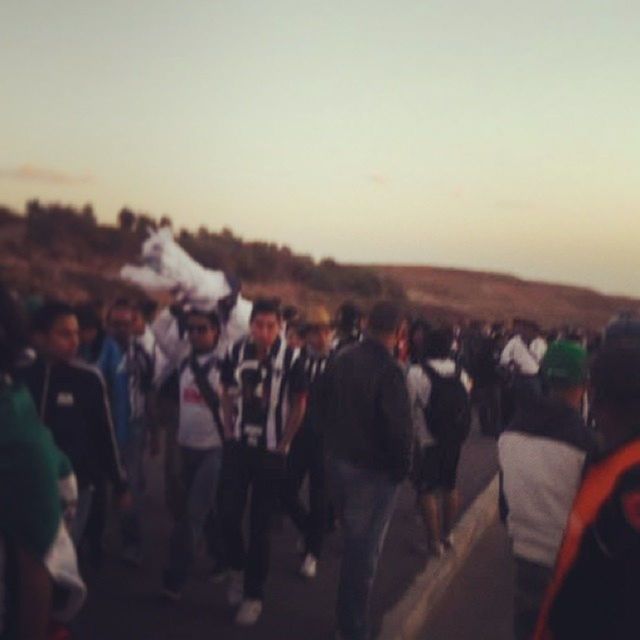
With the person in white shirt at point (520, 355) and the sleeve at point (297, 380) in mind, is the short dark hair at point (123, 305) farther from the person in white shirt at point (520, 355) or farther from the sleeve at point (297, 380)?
the person in white shirt at point (520, 355)

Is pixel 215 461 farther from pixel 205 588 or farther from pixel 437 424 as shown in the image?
pixel 437 424

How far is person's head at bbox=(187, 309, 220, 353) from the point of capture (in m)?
7.76

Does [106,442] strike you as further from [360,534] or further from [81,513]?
[360,534]

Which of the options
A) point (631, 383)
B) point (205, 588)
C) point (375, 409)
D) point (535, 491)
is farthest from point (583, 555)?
point (205, 588)

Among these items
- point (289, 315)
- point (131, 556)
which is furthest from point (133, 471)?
point (289, 315)

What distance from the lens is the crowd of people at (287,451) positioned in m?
3.22

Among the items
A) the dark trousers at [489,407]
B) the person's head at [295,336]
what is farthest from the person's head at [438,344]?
the dark trousers at [489,407]

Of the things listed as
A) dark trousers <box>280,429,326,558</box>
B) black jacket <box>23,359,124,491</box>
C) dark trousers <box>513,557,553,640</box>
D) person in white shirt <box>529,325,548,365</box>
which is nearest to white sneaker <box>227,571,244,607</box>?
dark trousers <box>280,429,326,558</box>

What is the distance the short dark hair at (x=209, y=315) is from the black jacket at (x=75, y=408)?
1762 mm

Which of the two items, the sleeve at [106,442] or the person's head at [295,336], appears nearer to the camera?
the sleeve at [106,442]

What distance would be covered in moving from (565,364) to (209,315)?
11.8ft

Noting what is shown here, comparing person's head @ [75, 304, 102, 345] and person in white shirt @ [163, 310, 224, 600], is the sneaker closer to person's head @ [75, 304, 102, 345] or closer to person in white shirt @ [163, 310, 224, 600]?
person in white shirt @ [163, 310, 224, 600]

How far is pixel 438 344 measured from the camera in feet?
29.6

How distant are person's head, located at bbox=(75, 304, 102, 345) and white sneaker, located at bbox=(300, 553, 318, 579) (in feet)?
6.91
